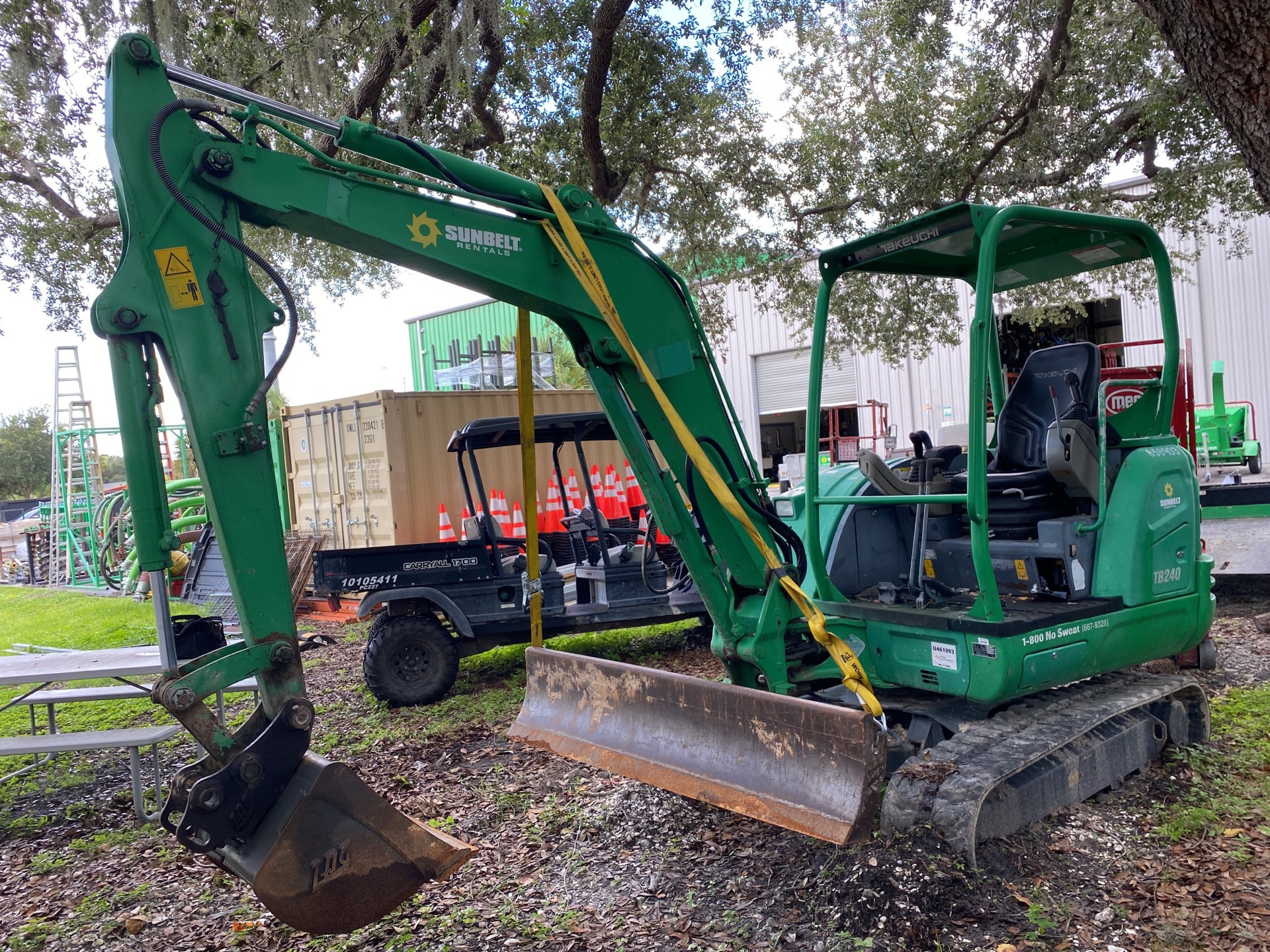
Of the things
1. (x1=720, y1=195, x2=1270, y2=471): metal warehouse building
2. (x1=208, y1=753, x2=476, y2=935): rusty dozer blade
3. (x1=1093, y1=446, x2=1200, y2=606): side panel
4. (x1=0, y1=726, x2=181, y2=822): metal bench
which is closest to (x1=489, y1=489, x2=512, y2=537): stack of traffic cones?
(x1=720, y1=195, x2=1270, y2=471): metal warehouse building

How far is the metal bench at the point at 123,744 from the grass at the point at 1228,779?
4.94 meters

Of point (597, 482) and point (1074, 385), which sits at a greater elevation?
point (1074, 385)

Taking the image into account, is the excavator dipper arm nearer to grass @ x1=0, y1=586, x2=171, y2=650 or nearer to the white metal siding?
grass @ x1=0, y1=586, x2=171, y2=650

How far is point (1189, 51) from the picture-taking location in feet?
13.1

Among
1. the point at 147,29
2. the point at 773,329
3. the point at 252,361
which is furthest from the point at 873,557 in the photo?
the point at 773,329

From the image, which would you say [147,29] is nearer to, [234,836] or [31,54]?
[31,54]

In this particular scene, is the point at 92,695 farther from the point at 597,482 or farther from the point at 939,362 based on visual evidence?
the point at 939,362

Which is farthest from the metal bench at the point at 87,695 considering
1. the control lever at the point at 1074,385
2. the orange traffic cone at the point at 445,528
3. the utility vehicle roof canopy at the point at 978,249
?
the orange traffic cone at the point at 445,528

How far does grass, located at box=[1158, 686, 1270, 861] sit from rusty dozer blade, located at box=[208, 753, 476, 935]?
310cm

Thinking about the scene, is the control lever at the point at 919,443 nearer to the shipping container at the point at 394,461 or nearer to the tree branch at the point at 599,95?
the tree branch at the point at 599,95

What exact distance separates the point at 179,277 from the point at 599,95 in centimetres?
635

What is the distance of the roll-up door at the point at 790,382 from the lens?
25.3 metres

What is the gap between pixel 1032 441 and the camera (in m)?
4.87

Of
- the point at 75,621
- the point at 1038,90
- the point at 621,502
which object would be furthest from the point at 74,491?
the point at 1038,90
